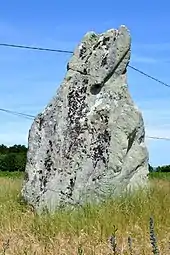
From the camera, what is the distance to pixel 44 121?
8.47m

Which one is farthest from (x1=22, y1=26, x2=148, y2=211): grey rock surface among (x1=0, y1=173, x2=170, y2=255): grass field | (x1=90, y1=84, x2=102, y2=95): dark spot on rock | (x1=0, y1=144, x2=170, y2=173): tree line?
(x1=0, y1=144, x2=170, y2=173): tree line

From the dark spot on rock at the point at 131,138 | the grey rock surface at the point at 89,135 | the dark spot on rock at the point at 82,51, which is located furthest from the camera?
the dark spot on rock at the point at 82,51

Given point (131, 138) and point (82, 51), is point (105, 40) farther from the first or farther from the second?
point (131, 138)

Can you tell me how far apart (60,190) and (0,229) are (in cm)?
129

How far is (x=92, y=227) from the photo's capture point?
6.45 metres

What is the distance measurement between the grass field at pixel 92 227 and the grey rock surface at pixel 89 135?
0.43 m

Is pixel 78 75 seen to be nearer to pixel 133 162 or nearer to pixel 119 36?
pixel 119 36

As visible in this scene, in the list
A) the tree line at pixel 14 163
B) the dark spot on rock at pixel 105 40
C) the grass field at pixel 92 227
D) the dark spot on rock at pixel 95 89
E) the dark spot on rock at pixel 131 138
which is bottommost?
the grass field at pixel 92 227

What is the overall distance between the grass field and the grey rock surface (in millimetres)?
433

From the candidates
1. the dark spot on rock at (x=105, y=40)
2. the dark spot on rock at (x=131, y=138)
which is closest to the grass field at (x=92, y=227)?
the dark spot on rock at (x=131, y=138)

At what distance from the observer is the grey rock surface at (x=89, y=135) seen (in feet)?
25.9

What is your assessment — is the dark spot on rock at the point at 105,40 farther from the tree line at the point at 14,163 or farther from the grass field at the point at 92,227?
the tree line at the point at 14,163

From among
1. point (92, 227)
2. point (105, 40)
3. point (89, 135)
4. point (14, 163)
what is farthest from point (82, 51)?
point (14, 163)

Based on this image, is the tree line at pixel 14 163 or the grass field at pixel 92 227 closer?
the grass field at pixel 92 227
